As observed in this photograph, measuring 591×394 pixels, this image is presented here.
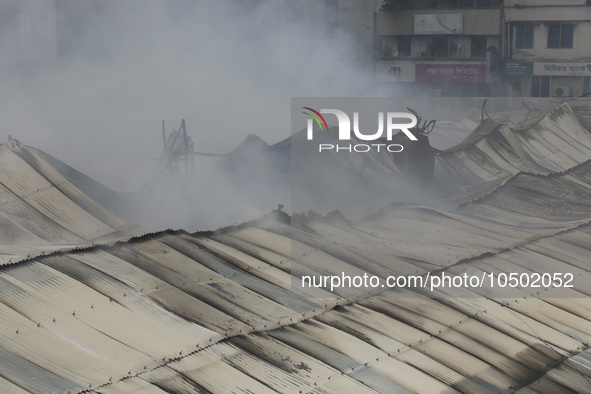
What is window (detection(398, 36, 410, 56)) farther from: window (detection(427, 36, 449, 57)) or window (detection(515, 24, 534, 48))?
window (detection(515, 24, 534, 48))

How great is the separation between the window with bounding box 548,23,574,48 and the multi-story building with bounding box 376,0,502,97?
10.7ft

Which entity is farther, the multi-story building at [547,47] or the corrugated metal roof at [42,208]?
the multi-story building at [547,47]

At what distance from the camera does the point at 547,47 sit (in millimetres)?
52062

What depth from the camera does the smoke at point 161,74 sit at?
35.4 metres

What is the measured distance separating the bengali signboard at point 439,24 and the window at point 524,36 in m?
3.57

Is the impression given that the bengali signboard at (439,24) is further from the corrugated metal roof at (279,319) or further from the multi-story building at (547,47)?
the corrugated metal roof at (279,319)

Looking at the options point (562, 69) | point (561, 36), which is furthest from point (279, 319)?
point (561, 36)

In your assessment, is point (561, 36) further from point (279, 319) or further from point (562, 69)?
point (279, 319)

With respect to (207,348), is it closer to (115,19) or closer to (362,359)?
(362,359)

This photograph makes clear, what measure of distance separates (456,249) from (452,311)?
11.8 feet

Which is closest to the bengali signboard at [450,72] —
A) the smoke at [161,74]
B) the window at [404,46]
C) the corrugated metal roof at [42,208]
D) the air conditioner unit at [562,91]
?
the window at [404,46]

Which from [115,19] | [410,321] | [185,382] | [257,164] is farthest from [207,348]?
[115,19]

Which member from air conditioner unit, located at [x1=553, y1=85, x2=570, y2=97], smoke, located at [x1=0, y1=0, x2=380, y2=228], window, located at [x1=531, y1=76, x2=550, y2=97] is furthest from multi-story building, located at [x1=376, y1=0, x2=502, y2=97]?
air conditioner unit, located at [x1=553, y1=85, x2=570, y2=97]

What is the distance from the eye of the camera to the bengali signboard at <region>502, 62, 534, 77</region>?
Answer: 52.0 meters
